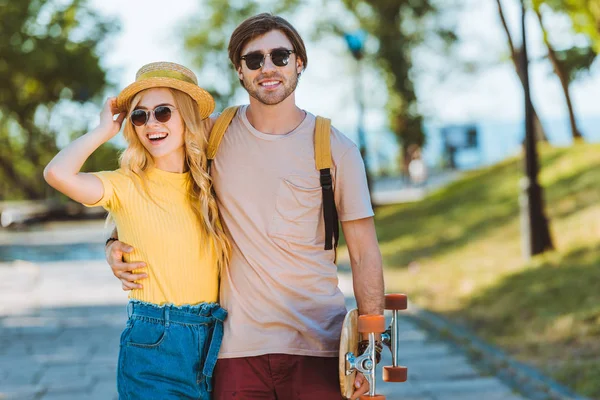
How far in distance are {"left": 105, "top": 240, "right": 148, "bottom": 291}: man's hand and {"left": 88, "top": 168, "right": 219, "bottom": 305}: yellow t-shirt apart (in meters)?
0.03

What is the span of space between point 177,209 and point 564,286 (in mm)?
6553

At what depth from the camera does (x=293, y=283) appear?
344cm

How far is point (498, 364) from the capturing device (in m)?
7.76

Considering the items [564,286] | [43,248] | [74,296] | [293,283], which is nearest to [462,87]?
[43,248]

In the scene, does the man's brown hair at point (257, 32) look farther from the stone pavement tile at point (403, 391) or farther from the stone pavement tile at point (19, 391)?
the stone pavement tile at point (19, 391)

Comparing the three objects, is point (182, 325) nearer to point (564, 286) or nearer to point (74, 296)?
point (564, 286)

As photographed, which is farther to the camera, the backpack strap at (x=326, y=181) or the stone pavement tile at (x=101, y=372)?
the stone pavement tile at (x=101, y=372)

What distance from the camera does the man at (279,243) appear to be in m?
3.41

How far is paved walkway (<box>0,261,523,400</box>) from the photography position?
7145 millimetres

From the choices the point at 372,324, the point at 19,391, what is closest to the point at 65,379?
the point at 19,391

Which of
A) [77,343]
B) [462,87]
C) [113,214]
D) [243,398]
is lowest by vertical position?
[77,343]

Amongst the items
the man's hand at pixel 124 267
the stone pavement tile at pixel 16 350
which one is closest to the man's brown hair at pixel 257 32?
the man's hand at pixel 124 267

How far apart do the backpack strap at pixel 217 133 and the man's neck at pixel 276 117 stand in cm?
12

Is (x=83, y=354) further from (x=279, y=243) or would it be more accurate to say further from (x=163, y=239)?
(x=279, y=243)
